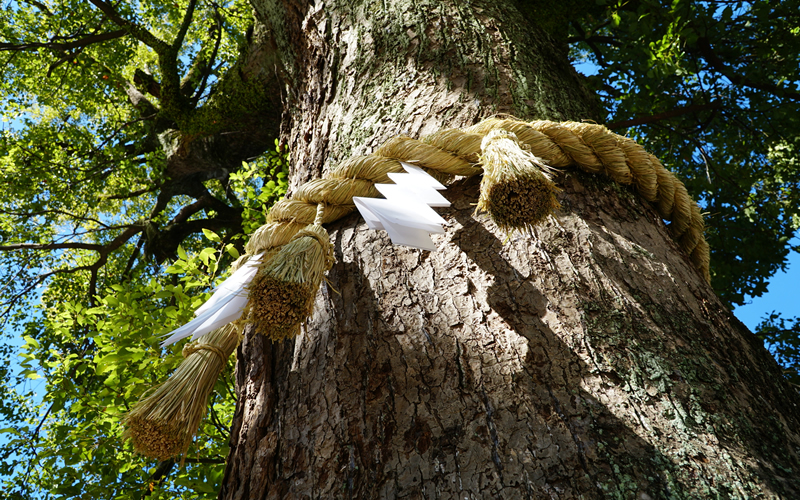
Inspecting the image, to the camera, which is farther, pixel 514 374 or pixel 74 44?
pixel 74 44

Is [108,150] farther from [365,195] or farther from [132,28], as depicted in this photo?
[365,195]

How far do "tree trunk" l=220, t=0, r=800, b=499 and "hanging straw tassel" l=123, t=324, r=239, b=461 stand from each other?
12 centimetres

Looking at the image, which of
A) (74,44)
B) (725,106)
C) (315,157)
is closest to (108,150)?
(74,44)

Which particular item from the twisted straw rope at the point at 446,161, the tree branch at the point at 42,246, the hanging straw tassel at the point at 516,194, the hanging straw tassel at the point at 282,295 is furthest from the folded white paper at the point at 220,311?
the tree branch at the point at 42,246

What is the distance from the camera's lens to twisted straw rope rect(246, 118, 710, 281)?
1.29 m

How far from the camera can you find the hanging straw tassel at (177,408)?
104 cm

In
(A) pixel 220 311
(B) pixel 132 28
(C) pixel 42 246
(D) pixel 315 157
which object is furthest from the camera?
(C) pixel 42 246

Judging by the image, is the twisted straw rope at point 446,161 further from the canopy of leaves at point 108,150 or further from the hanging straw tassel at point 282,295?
the canopy of leaves at point 108,150

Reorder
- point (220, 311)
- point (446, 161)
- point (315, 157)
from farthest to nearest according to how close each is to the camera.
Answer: point (315, 157)
point (446, 161)
point (220, 311)

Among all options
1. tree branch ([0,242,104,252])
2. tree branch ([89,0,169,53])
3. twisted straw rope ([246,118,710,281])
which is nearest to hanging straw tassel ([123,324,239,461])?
twisted straw rope ([246,118,710,281])

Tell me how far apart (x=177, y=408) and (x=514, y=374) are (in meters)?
0.71

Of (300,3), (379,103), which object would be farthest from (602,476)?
(300,3)

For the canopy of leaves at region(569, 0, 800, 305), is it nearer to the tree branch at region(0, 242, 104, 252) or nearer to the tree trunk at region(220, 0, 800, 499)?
the tree trunk at region(220, 0, 800, 499)

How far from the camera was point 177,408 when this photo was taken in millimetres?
1069
